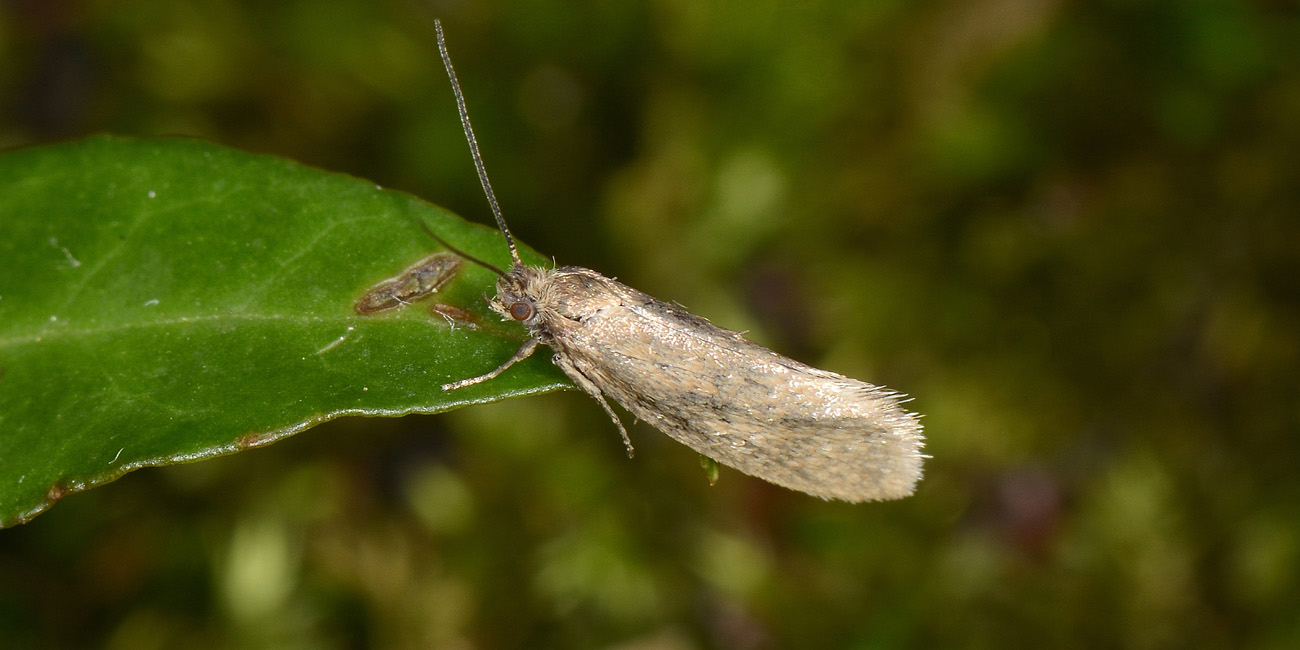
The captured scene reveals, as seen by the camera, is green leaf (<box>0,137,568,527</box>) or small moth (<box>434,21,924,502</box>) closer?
green leaf (<box>0,137,568,527</box>)

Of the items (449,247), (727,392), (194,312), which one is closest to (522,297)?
(449,247)

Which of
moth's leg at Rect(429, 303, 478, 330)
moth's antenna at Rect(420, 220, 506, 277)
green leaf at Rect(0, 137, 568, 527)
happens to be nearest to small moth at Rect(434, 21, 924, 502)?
moth's leg at Rect(429, 303, 478, 330)

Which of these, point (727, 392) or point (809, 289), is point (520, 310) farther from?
point (809, 289)

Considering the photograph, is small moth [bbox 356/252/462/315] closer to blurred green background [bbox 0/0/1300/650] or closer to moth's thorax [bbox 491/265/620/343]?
moth's thorax [bbox 491/265/620/343]

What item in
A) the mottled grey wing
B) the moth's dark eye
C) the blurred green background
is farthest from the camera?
the blurred green background

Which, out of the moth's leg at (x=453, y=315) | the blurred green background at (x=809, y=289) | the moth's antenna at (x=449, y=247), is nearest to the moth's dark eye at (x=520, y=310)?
the moth's leg at (x=453, y=315)

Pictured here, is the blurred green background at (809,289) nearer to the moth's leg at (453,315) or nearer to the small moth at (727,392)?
the small moth at (727,392)
